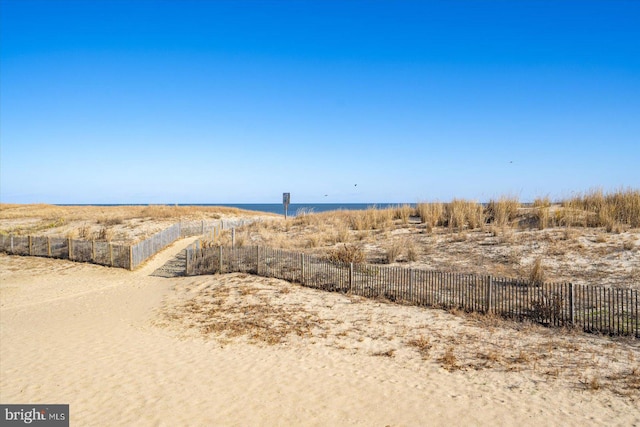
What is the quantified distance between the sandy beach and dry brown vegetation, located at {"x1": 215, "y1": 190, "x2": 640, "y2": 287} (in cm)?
526

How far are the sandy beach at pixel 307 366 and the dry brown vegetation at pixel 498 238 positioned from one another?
17.3ft

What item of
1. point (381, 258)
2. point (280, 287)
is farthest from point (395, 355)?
point (381, 258)

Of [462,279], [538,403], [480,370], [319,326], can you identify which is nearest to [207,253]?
[319,326]

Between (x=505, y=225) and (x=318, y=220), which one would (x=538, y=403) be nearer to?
(x=505, y=225)

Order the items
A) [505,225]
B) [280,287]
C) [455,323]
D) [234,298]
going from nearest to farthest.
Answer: [455,323] → [234,298] → [280,287] → [505,225]

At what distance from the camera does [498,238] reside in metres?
21.4

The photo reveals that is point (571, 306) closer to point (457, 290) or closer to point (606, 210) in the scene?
point (457, 290)

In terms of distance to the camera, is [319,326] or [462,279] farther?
[462,279]

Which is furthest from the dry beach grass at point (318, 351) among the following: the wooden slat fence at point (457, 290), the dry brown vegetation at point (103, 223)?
the dry brown vegetation at point (103, 223)

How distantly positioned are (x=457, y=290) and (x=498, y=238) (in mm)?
9043

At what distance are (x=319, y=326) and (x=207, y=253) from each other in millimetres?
10047

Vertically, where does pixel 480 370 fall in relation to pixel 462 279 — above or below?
below

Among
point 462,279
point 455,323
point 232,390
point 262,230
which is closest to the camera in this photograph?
point 232,390

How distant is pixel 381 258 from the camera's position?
2012 centimetres
